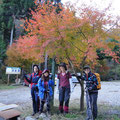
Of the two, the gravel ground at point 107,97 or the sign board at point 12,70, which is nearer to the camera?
the gravel ground at point 107,97

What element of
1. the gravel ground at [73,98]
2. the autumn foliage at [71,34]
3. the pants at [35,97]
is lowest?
the gravel ground at [73,98]

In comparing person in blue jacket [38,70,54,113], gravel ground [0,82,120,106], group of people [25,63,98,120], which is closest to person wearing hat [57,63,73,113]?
group of people [25,63,98,120]

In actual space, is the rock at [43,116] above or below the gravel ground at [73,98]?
above

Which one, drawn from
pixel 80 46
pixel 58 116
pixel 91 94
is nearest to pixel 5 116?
pixel 58 116

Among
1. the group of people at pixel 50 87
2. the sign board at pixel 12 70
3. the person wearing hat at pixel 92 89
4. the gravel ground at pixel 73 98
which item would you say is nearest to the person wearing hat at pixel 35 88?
the group of people at pixel 50 87

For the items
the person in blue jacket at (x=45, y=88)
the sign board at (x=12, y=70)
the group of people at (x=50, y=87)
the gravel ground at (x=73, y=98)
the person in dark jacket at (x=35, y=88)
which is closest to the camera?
the group of people at (x=50, y=87)

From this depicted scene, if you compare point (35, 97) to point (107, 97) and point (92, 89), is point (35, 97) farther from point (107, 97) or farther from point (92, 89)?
point (107, 97)

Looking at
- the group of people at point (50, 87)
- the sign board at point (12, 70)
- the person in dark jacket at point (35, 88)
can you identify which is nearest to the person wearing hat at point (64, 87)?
the group of people at point (50, 87)

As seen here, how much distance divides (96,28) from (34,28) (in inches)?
80.8

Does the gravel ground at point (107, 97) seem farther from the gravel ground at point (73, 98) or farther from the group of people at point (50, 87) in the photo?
the group of people at point (50, 87)

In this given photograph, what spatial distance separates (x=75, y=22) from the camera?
432 cm

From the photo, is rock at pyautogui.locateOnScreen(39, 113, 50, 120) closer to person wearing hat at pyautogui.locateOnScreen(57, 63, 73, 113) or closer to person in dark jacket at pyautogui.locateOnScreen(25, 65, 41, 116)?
person in dark jacket at pyautogui.locateOnScreen(25, 65, 41, 116)

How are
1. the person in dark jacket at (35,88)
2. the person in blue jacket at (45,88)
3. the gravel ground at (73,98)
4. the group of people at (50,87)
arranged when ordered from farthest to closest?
1. the gravel ground at (73,98)
2. the person in dark jacket at (35,88)
3. the person in blue jacket at (45,88)
4. the group of people at (50,87)

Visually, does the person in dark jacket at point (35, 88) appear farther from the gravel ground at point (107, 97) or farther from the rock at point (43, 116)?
the gravel ground at point (107, 97)
